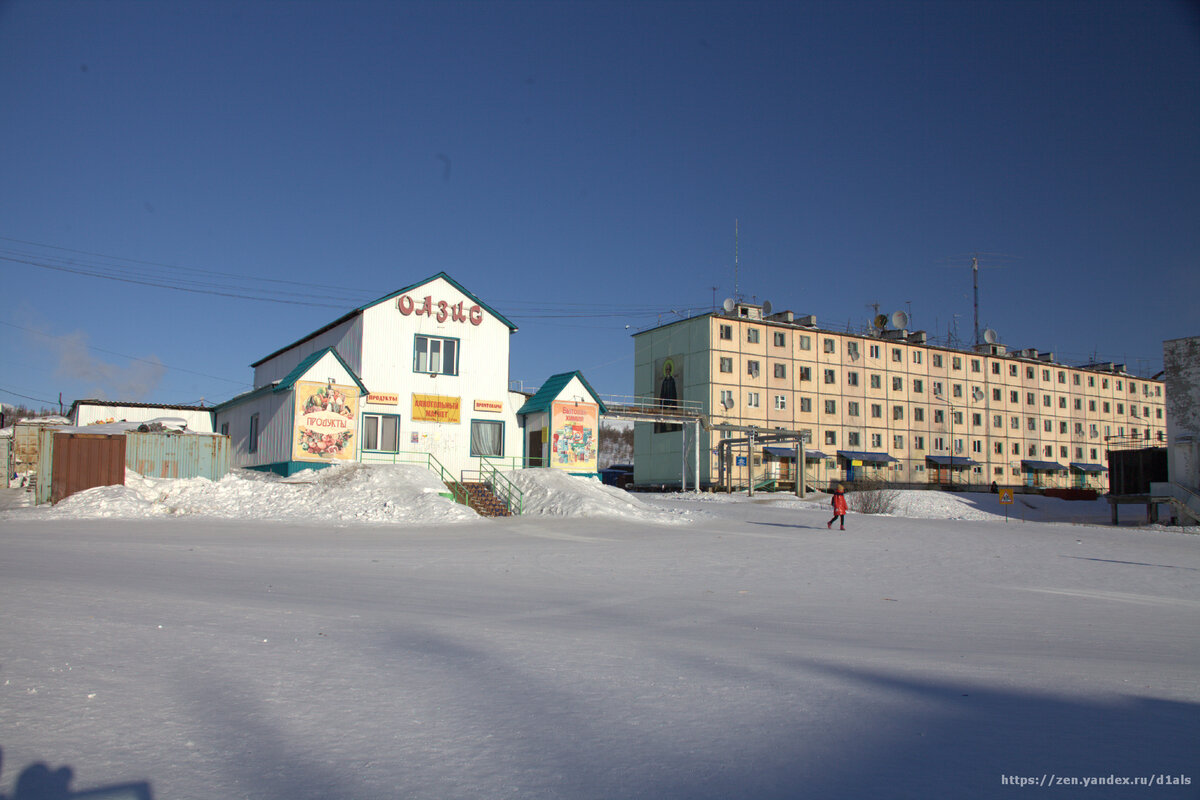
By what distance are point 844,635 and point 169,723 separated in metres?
6.64

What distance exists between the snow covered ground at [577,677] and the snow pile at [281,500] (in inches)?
281

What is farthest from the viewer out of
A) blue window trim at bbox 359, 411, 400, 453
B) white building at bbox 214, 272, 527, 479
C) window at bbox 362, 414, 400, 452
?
window at bbox 362, 414, 400, 452

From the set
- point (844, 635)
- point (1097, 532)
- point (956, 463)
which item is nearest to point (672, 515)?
point (1097, 532)

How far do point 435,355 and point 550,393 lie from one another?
15.3 feet

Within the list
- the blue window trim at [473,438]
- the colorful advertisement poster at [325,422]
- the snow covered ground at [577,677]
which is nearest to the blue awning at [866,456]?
the blue window trim at [473,438]

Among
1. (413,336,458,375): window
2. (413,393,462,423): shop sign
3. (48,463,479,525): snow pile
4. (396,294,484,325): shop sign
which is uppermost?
(396,294,484,325): shop sign

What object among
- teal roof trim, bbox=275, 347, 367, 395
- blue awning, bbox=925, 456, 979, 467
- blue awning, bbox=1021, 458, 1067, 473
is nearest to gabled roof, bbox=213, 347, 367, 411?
teal roof trim, bbox=275, 347, 367, 395

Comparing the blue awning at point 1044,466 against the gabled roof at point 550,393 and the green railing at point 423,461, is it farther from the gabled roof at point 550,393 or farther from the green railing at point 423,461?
the green railing at point 423,461

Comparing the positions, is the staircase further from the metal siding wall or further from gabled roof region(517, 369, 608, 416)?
the metal siding wall

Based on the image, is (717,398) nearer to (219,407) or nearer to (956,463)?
(956,463)

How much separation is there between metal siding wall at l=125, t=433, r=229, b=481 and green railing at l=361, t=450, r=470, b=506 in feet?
16.1

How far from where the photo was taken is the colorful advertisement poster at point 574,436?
31.5 metres

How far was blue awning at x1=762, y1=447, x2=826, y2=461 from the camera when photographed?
61906mm

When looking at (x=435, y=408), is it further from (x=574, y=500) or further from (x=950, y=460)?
(x=950, y=460)
